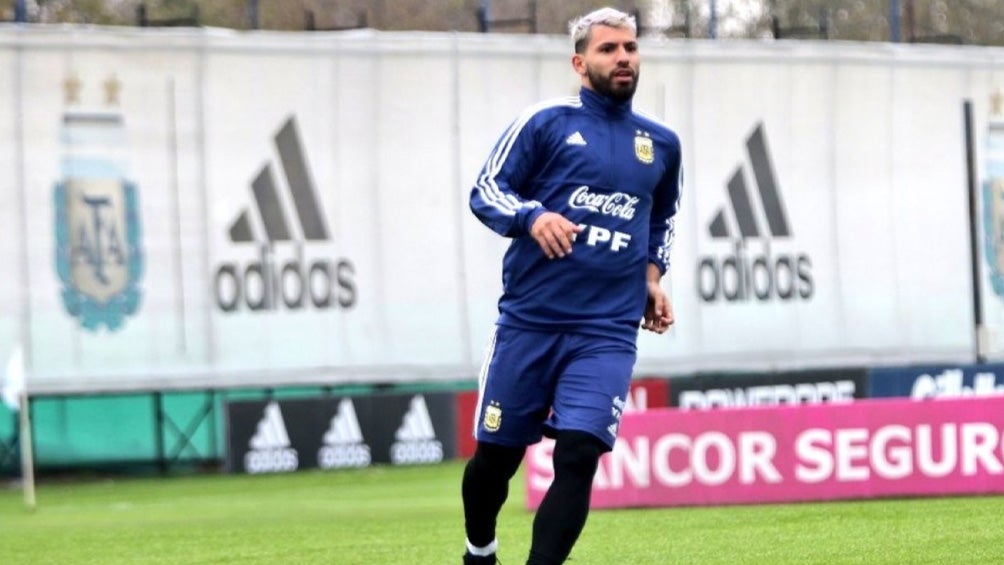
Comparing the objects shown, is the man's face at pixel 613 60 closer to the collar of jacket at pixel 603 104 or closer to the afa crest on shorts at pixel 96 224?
the collar of jacket at pixel 603 104

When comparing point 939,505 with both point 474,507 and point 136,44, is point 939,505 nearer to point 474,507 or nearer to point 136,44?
point 474,507

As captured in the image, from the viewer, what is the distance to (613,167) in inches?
356

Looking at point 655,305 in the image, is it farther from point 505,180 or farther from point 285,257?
point 285,257

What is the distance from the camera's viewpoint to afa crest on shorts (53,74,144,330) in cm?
2270

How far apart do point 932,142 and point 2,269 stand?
36.9 feet

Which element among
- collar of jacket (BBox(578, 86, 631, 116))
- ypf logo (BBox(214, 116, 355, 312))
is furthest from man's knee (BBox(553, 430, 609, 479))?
ypf logo (BBox(214, 116, 355, 312))

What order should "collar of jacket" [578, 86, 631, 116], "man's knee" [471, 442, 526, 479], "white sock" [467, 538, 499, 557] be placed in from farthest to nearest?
"white sock" [467, 538, 499, 557] → "man's knee" [471, 442, 526, 479] → "collar of jacket" [578, 86, 631, 116]

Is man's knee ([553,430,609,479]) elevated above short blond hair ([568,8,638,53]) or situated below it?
below

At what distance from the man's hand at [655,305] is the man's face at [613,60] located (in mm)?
746

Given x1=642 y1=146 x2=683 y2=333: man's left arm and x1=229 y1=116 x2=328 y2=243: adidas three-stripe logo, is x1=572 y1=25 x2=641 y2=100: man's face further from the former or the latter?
x1=229 y1=116 x2=328 y2=243: adidas three-stripe logo

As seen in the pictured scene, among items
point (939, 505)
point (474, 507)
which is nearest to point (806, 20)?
point (939, 505)

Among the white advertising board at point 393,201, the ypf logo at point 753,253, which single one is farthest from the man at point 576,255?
the ypf logo at point 753,253

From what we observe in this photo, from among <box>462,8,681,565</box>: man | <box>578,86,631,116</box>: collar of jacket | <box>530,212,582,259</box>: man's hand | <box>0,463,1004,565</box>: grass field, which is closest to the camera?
<box>530,212,582,259</box>: man's hand

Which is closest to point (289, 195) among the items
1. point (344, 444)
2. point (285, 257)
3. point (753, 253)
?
point (285, 257)
